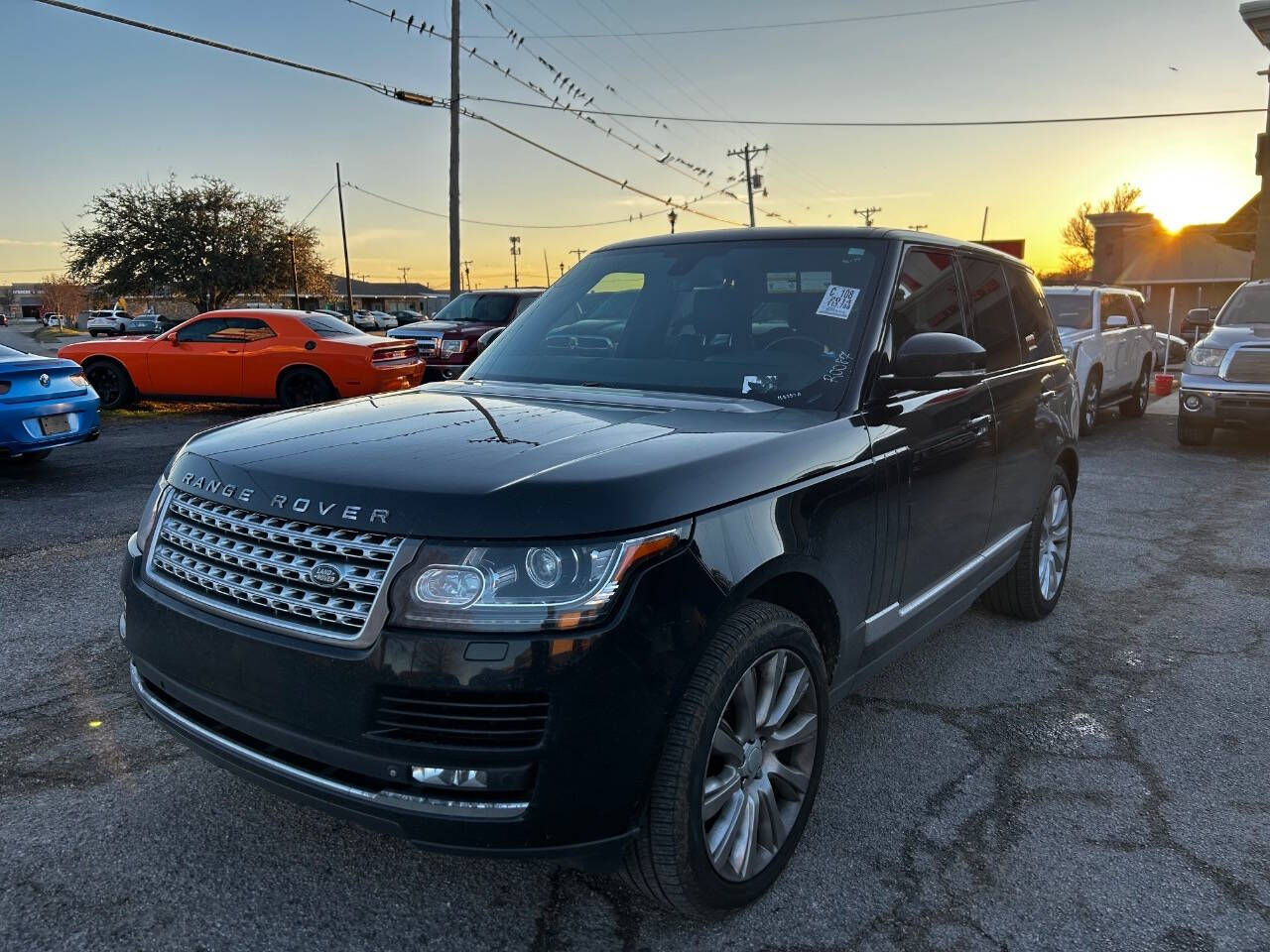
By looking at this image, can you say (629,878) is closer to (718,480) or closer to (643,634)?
(643,634)

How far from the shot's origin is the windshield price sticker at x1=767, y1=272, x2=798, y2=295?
11.2ft

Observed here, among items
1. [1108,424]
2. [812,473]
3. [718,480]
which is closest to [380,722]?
[718,480]

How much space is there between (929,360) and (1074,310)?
10.6 metres

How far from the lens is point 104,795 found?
304cm

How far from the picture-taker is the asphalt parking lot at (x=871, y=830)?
2441 millimetres

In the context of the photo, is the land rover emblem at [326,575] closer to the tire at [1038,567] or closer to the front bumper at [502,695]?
the front bumper at [502,695]

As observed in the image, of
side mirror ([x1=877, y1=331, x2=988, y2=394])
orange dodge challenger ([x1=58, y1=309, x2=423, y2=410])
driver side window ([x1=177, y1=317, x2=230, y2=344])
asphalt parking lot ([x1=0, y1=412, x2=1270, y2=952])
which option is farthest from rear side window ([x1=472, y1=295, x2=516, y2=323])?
side mirror ([x1=877, y1=331, x2=988, y2=394])

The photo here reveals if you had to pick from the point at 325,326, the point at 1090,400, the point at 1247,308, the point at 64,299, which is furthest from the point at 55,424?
the point at 64,299

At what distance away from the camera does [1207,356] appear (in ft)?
35.3

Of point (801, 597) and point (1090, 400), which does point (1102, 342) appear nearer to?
point (1090, 400)

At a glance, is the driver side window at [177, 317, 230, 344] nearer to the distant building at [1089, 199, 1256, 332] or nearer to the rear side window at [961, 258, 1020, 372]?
the rear side window at [961, 258, 1020, 372]

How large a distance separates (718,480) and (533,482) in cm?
48

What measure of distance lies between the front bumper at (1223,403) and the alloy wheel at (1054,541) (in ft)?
22.4

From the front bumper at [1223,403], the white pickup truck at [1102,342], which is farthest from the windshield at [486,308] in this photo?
the front bumper at [1223,403]
